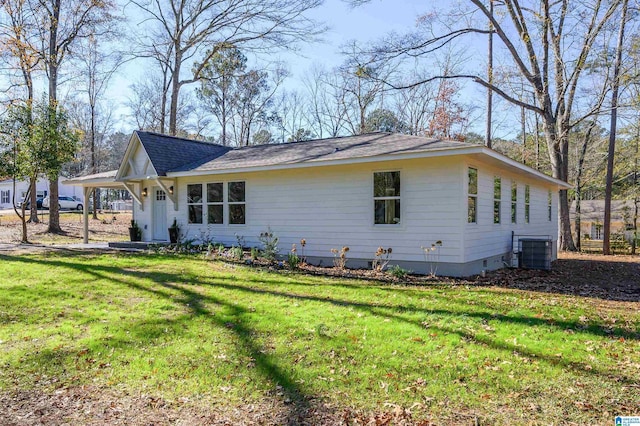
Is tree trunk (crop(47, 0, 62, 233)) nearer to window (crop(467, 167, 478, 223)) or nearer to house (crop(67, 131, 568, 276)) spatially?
house (crop(67, 131, 568, 276))

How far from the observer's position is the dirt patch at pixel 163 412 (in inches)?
138

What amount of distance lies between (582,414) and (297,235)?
9178mm

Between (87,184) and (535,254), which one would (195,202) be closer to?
(87,184)

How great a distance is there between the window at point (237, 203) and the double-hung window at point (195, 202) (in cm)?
136

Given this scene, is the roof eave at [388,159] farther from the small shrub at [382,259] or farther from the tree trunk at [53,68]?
the tree trunk at [53,68]

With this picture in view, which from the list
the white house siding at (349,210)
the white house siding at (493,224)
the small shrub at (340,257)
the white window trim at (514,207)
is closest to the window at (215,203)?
the white house siding at (349,210)

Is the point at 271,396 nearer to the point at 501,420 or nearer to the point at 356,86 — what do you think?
the point at 501,420

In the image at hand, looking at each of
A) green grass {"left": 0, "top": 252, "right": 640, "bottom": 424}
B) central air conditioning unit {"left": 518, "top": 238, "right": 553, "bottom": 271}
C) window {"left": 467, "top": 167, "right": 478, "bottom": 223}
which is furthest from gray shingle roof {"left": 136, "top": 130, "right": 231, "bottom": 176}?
central air conditioning unit {"left": 518, "top": 238, "right": 553, "bottom": 271}

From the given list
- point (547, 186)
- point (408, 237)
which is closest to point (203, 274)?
point (408, 237)

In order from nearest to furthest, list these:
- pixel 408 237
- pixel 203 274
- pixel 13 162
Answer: pixel 203 274
pixel 408 237
pixel 13 162

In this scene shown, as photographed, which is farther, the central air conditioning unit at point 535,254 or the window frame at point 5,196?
the window frame at point 5,196

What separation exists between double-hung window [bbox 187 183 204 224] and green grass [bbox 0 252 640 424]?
20.0ft

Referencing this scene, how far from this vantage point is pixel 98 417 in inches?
143

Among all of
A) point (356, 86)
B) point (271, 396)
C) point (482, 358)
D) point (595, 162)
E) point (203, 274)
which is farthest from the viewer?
point (356, 86)
